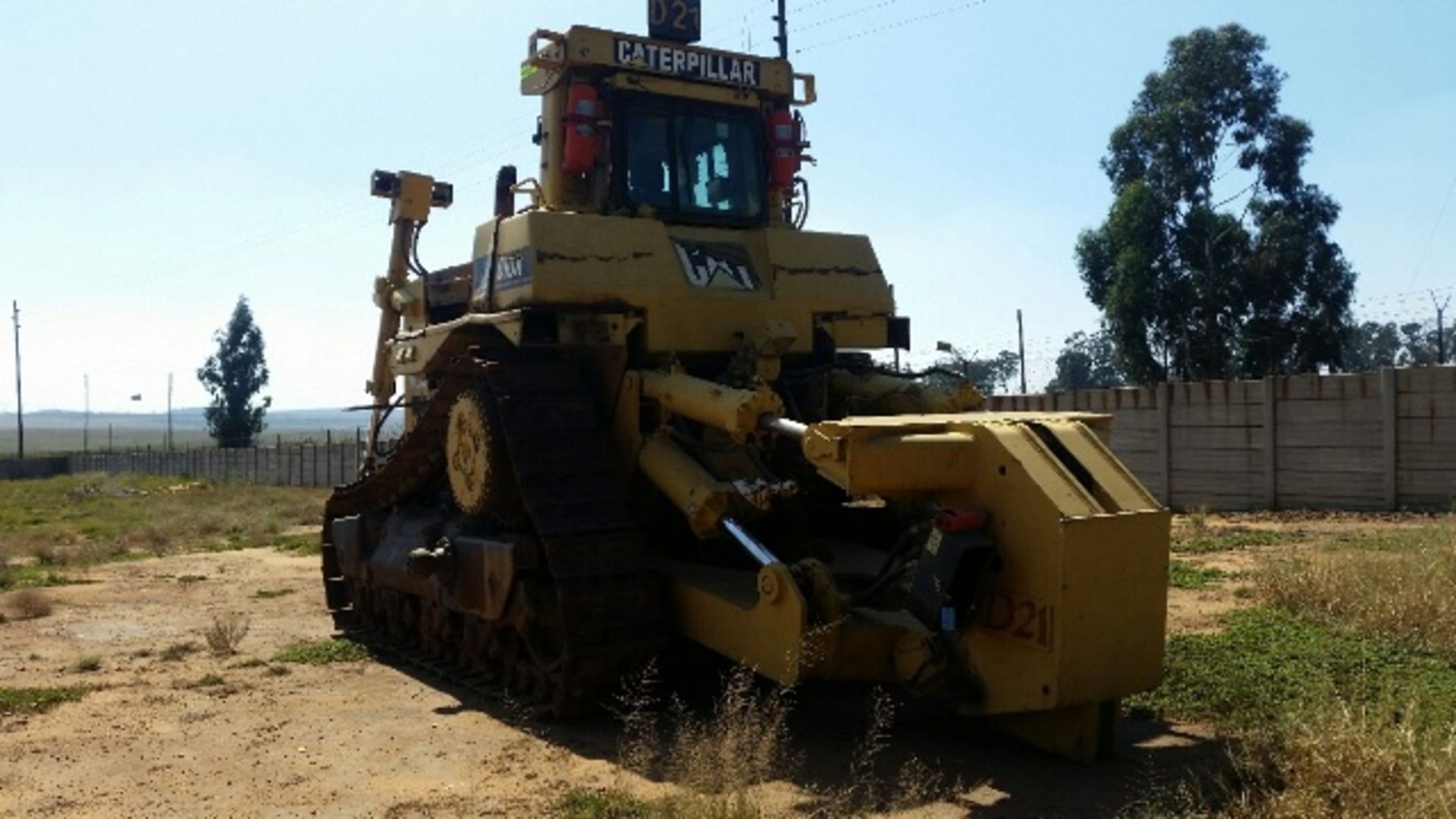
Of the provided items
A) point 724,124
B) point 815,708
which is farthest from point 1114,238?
point 815,708

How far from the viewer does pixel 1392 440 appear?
15.5 m

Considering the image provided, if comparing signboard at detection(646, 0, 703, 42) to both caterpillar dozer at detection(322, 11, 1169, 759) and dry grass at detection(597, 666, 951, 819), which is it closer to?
caterpillar dozer at detection(322, 11, 1169, 759)

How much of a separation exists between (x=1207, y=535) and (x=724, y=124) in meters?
8.76

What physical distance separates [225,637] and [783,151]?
564cm

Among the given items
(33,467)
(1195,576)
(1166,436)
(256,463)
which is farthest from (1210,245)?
(33,467)

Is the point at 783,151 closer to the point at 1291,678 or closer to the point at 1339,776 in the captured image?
the point at 1291,678

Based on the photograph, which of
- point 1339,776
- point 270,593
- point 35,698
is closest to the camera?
point 1339,776

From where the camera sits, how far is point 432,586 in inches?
352

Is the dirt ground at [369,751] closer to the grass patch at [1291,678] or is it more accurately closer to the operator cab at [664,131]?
the grass patch at [1291,678]

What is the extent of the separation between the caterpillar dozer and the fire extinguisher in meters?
0.02

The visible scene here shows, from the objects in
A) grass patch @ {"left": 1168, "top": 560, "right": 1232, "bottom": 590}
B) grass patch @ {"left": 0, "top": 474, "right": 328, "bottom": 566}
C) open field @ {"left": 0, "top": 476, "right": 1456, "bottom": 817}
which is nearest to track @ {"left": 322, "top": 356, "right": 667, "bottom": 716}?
open field @ {"left": 0, "top": 476, "right": 1456, "bottom": 817}

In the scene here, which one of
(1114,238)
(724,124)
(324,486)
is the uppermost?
(1114,238)

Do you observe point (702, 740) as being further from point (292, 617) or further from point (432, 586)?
point (292, 617)

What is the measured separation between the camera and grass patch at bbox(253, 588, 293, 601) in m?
13.7
